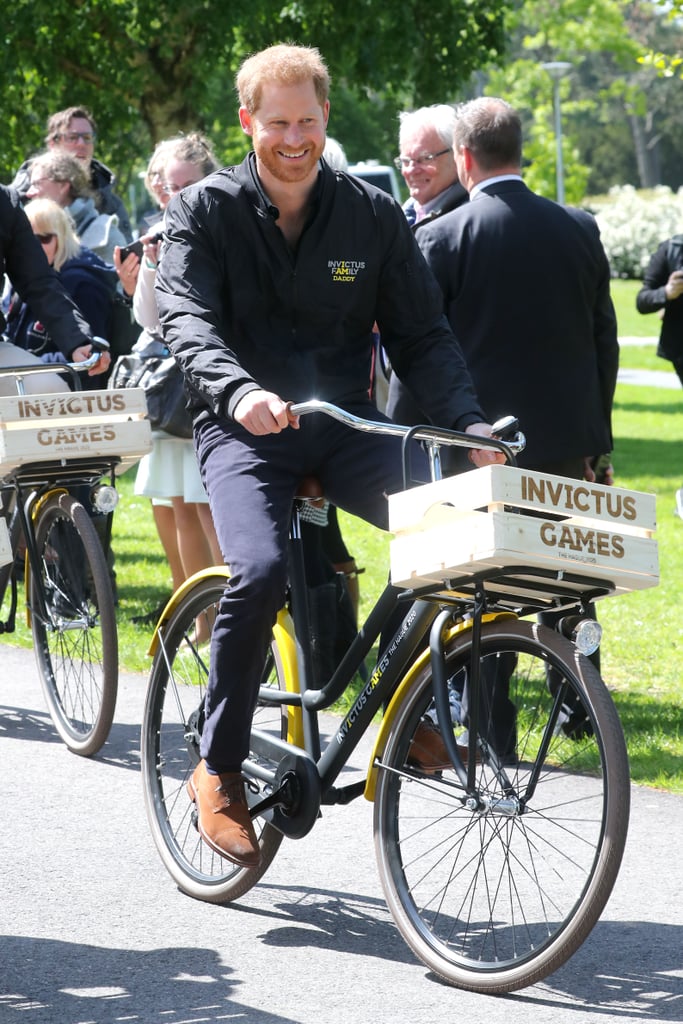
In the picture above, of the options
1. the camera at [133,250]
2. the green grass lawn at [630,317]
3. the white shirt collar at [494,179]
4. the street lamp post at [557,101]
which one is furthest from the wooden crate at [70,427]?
the street lamp post at [557,101]

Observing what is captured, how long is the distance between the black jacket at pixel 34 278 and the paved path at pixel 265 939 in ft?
6.35

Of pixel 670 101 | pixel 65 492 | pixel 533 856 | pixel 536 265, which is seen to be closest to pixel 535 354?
pixel 536 265

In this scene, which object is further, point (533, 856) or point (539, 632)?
point (533, 856)

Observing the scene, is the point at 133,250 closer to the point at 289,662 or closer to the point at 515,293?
the point at 515,293

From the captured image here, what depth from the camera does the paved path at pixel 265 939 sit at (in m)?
3.76

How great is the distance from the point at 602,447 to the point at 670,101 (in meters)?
81.0

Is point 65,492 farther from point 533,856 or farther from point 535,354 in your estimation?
point 533,856

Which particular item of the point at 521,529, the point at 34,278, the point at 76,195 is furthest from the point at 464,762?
the point at 76,195

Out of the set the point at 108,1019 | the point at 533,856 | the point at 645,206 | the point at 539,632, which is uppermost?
the point at 645,206

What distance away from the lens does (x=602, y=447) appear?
6000 millimetres

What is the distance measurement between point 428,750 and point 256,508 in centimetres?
74

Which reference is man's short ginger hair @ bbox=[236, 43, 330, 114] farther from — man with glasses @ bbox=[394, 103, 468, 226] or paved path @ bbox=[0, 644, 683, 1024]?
man with glasses @ bbox=[394, 103, 468, 226]

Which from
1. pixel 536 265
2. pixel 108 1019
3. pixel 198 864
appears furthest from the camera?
pixel 536 265

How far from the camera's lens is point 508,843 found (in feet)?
12.9
